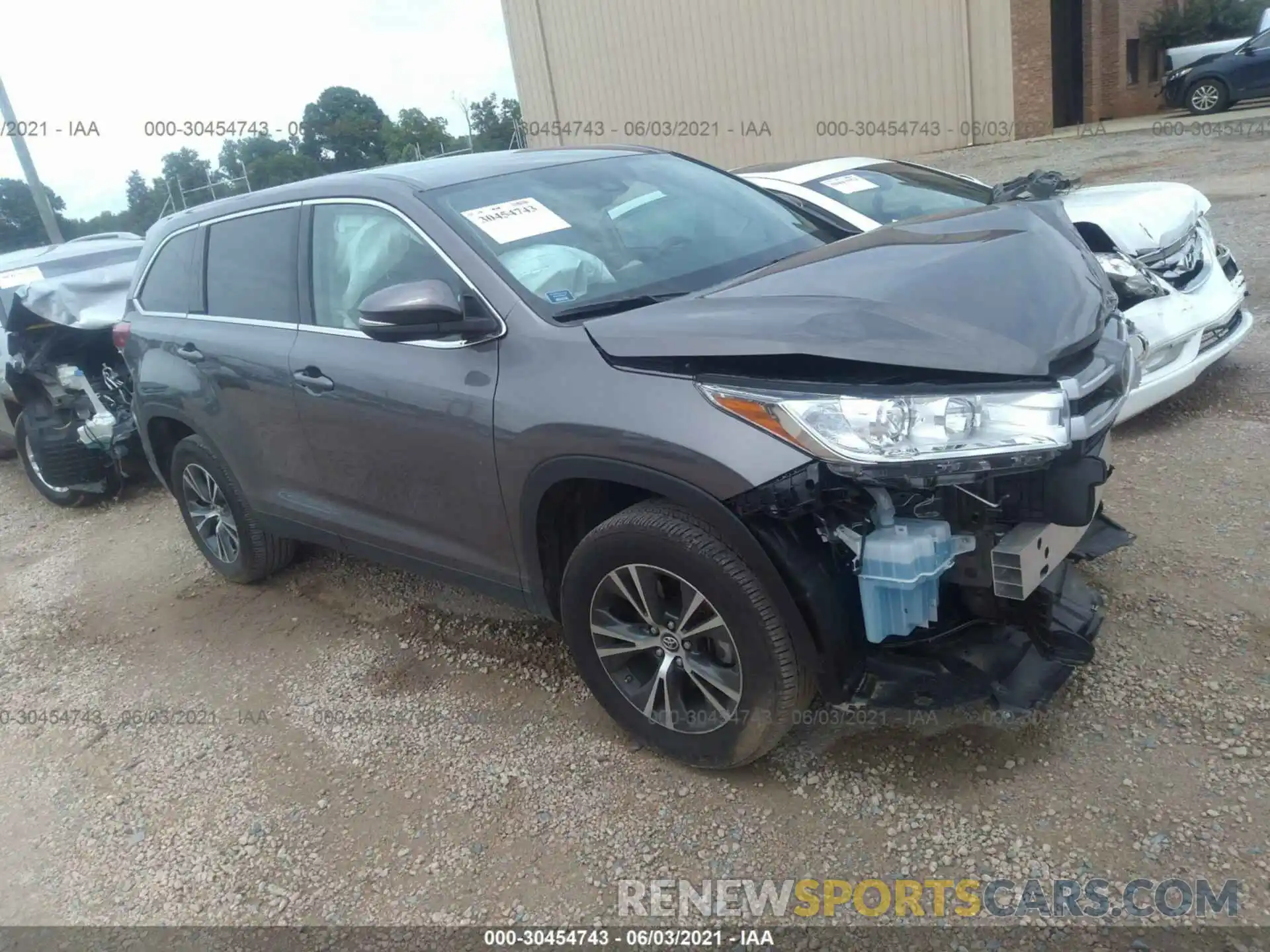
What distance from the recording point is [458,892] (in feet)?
9.05

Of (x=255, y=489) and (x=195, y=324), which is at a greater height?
(x=195, y=324)

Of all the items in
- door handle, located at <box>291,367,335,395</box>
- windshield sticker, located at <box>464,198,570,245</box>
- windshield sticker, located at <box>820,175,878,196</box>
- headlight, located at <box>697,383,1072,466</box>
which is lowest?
headlight, located at <box>697,383,1072,466</box>

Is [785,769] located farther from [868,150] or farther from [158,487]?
[868,150]

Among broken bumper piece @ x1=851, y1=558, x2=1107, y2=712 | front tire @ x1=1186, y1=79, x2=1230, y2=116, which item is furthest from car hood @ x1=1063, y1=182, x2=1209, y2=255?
front tire @ x1=1186, y1=79, x2=1230, y2=116

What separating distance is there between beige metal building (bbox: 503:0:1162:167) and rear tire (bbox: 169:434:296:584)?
55.6 ft

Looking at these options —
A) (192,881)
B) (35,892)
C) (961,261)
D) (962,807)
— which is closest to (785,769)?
(962,807)

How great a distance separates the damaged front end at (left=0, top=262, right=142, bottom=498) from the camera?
21.3 ft

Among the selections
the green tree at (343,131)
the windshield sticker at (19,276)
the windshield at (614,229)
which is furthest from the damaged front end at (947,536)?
the windshield sticker at (19,276)

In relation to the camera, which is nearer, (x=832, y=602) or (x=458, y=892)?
(x=832, y=602)

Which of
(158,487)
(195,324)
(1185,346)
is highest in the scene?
(195,324)

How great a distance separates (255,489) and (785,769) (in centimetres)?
261

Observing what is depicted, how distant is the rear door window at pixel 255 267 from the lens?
3.92m

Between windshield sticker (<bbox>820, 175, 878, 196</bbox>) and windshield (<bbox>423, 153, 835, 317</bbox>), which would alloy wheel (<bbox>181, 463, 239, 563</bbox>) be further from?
windshield sticker (<bbox>820, 175, 878, 196</bbox>)

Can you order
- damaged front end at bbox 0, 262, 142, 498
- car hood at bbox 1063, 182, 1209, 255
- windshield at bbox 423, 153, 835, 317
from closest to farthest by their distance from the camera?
windshield at bbox 423, 153, 835, 317 < car hood at bbox 1063, 182, 1209, 255 < damaged front end at bbox 0, 262, 142, 498
